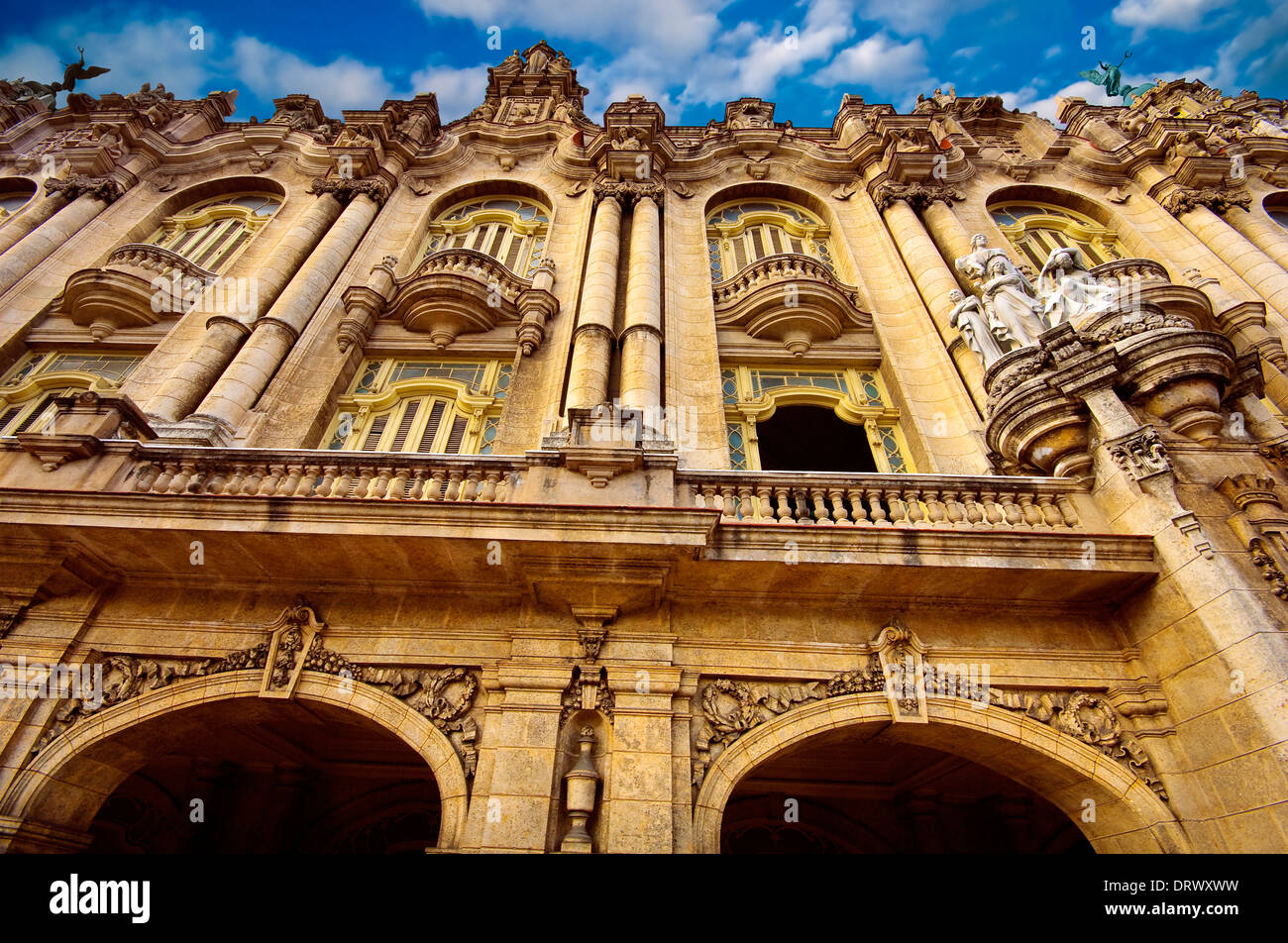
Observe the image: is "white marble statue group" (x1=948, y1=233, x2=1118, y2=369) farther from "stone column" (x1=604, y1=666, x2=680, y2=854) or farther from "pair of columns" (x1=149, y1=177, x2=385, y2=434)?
"pair of columns" (x1=149, y1=177, x2=385, y2=434)

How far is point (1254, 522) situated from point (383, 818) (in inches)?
488

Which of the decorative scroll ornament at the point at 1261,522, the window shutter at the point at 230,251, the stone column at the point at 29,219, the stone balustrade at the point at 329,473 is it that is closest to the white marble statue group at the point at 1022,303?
Answer: the decorative scroll ornament at the point at 1261,522

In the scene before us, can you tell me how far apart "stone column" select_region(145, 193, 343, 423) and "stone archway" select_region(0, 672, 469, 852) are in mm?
5386

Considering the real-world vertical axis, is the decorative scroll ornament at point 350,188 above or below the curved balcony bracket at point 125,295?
above

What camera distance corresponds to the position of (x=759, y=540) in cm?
698

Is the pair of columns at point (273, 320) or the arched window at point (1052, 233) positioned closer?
the pair of columns at point (273, 320)

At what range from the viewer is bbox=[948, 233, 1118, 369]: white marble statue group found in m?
9.61

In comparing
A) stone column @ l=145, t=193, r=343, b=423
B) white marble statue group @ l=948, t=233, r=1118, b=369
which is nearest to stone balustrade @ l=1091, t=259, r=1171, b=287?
white marble statue group @ l=948, t=233, r=1118, b=369

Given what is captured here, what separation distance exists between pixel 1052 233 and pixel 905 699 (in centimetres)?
1615

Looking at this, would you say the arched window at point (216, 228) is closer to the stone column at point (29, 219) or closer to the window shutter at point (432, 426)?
the stone column at point (29, 219)

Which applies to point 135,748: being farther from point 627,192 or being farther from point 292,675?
point 627,192

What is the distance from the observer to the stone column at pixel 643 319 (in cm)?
1101

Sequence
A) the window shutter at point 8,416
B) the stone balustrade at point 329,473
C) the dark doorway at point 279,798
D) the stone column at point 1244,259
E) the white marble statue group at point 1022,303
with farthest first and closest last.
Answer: the stone column at point 1244,259 → the window shutter at point 8,416 → the white marble statue group at point 1022,303 → the dark doorway at point 279,798 → the stone balustrade at point 329,473

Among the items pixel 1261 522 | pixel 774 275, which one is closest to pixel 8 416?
pixel 774 275
